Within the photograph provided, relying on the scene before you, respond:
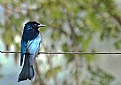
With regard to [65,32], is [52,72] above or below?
below

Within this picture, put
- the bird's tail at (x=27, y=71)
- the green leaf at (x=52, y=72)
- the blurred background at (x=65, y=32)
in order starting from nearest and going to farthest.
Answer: the bird's tail at (x=27, y=71)
the blurred background at (x=65, y=32)
the green leaf at (x=52, y=72)

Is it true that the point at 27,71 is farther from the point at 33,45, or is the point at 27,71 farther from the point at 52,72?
the point at 52,72

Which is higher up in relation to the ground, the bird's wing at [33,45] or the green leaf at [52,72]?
the bird's wing at [33,45]

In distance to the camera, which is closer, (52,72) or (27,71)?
(27,71)

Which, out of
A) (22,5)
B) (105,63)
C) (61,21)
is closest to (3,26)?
(22,5)

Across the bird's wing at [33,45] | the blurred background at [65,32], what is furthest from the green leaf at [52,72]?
the bird's wing at [33,45]

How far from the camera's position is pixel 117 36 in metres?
2.63

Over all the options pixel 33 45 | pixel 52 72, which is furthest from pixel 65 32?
pixel 33 45

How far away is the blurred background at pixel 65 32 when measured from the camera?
2406 millimetres

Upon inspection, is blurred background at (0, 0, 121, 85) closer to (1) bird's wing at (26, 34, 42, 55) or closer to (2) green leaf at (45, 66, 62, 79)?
(2) green leaf at (45, 66, 62, 79)

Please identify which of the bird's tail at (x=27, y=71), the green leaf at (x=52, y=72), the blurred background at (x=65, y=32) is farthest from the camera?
the green leaf at (x=52, y=72)

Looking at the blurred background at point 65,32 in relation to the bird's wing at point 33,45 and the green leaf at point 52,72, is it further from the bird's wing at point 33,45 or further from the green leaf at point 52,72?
the bird's wing at point 33,45

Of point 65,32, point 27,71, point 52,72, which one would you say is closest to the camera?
point 27,71

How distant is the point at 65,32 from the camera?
2.75 m
